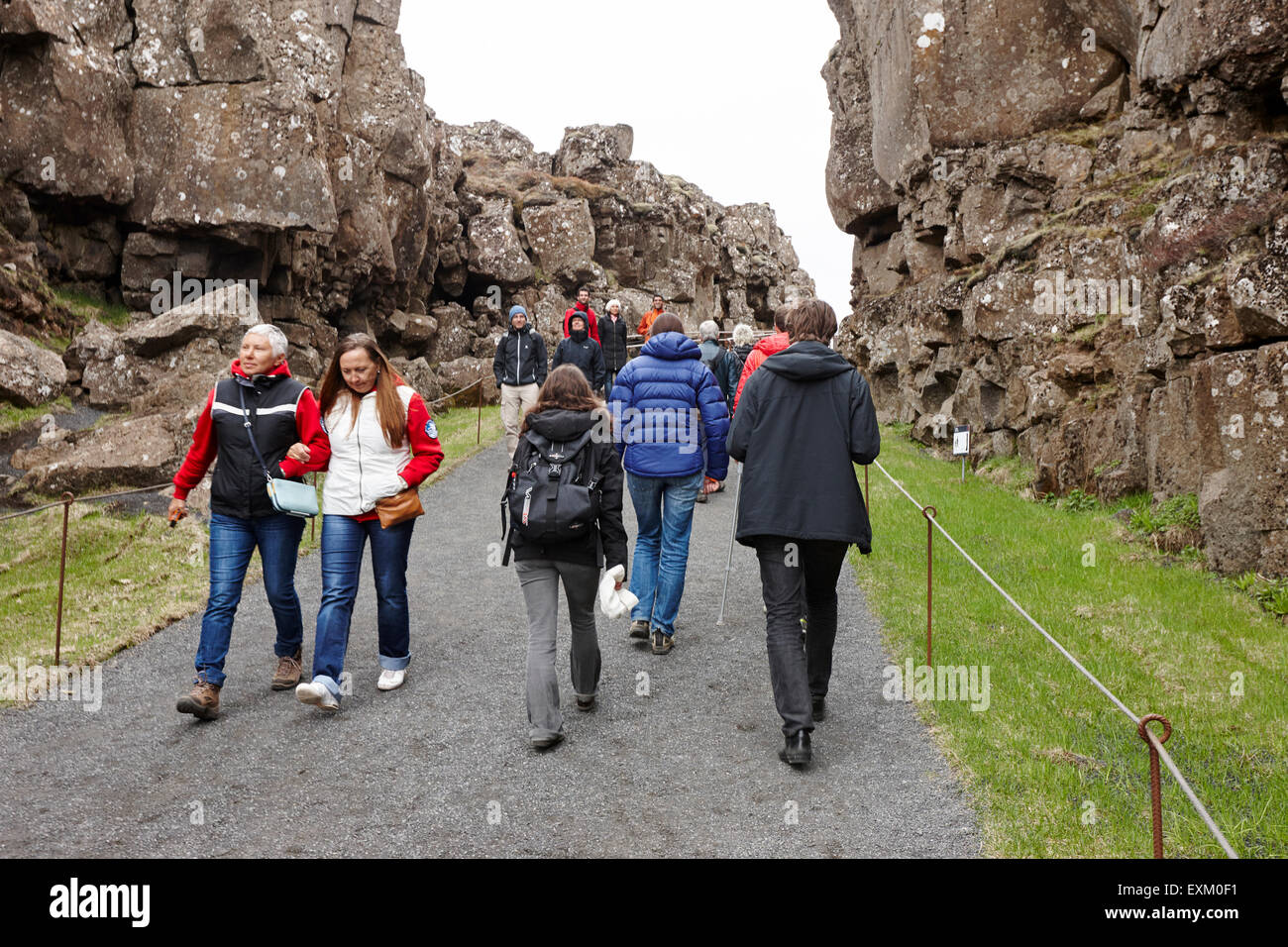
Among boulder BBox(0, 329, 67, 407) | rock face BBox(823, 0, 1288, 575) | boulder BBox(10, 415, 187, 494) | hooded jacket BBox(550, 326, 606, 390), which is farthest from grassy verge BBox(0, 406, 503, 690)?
rock face BBox(823, 0, 1288, 575)

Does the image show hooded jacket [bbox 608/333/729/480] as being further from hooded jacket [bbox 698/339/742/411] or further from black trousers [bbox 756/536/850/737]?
hooded jacket [bbox 698/339/742/411]

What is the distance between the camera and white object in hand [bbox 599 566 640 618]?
5.19 metres

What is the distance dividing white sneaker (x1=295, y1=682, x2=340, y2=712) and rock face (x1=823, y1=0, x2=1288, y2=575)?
7.68 m

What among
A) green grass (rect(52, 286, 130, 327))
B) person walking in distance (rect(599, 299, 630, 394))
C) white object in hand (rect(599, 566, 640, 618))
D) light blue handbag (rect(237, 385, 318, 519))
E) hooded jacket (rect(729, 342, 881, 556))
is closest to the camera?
hooded jacket (rect(729, 342, 881, 556))

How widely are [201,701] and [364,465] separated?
1.72m

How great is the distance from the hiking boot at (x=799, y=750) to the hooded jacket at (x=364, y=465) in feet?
8.97

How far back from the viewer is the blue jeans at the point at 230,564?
19.6 feet

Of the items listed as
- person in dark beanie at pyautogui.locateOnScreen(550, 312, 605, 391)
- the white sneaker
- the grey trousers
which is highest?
person in dark beanie at pyautogui.locateOnScreen(550, 312, 605, 391)

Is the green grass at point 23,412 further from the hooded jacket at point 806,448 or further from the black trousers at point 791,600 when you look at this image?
the black trousers at point 791,600

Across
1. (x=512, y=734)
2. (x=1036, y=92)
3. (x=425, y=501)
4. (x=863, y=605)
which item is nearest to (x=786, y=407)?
(x=512, y=734)

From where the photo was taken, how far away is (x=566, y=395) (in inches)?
214

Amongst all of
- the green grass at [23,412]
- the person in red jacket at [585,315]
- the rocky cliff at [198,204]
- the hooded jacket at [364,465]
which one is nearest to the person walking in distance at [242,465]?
the hooded jacket at [364,465]

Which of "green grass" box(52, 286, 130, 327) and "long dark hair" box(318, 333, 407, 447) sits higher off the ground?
"green grass" box(52, 286, 130, 327)

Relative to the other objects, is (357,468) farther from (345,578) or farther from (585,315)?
(585,315)
